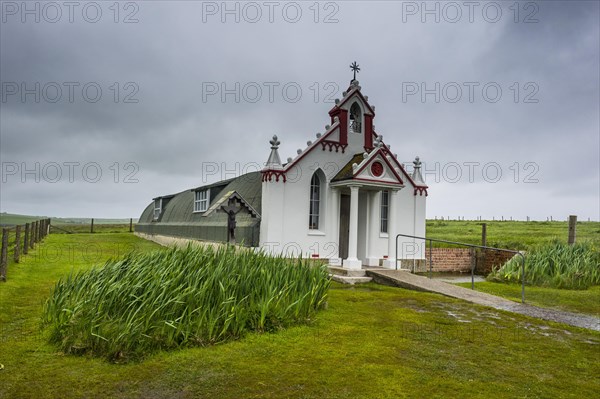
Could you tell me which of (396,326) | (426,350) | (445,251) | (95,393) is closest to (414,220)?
(445,251)

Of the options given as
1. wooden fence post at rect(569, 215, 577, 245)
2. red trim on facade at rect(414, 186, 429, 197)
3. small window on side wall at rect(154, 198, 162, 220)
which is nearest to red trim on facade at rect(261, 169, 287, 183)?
red trim on facade at rect(414, 186, 429, 197)

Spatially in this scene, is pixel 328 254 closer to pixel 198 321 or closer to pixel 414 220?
pixel 414 220

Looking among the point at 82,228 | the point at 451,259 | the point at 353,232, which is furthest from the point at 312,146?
the point at 82,228

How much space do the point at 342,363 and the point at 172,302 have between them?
275cm

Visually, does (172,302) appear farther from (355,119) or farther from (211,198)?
(211,198)

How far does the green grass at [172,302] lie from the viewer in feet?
21.3

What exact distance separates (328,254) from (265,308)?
395 inches

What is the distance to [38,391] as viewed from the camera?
5.28 meters

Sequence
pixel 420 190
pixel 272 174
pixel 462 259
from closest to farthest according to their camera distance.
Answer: pixel 272 174 < pixel 420 190 < pixel 462 259

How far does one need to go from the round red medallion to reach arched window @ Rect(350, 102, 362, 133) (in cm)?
256

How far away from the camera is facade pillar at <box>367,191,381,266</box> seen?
58.4 ft

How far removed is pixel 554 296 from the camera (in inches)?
551

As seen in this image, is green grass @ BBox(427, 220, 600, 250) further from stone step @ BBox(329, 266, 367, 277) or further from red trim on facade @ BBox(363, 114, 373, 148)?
stone step @ BBox(329, 266, 367, 277)

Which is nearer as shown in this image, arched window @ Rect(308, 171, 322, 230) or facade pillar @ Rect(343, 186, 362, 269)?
facade pillar @ Rect(343, 186, 362, 269)
